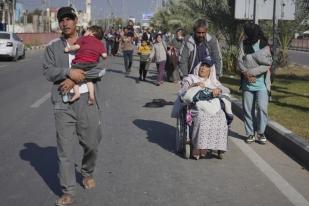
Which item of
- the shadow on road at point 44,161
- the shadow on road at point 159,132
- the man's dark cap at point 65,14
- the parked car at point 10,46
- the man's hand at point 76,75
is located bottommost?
the shadow on road at point 44,161

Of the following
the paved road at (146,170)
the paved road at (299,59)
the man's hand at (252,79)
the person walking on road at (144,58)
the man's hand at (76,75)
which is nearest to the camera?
the man's hand at (76,75)

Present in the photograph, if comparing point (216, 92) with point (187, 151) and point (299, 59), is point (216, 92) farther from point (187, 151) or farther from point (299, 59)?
point (299, 59)

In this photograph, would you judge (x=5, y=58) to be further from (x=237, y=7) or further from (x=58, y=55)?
(x=58, y=55)

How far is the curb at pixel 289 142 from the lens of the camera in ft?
25.6

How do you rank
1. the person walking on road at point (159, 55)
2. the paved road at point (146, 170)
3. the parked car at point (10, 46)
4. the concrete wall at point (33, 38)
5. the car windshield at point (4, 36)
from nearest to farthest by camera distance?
the paved road at point (146, 170) < the person walking on road at point (159, 55) < the parked car at point (10, 46) < the car windshield at point (4, 36) < the concrete wall at point (33, 38)

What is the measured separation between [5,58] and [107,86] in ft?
53.2

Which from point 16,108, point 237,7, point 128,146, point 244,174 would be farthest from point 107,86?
point 244,174

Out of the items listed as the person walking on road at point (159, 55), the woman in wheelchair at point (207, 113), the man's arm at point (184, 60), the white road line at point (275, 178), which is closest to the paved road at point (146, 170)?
the white road line at point (275, 178)

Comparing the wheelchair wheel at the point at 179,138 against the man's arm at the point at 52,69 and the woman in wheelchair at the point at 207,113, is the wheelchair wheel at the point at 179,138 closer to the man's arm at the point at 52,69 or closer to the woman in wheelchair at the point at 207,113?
the woman in wheelchair at the point at 207,113

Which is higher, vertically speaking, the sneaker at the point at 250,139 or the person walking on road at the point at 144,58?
the person walking on road at the point at 144,58

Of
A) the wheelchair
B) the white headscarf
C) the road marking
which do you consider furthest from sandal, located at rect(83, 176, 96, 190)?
the road marking

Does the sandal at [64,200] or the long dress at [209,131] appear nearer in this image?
the sandal at [64,200]

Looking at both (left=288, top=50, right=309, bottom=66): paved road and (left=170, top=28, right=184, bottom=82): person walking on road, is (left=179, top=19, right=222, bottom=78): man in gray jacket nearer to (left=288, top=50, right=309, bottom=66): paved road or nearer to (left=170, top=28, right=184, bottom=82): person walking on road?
(left=170, top=28, right=184, bottom=82): person walking on road

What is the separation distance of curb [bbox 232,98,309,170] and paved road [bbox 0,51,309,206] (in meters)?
0.15
